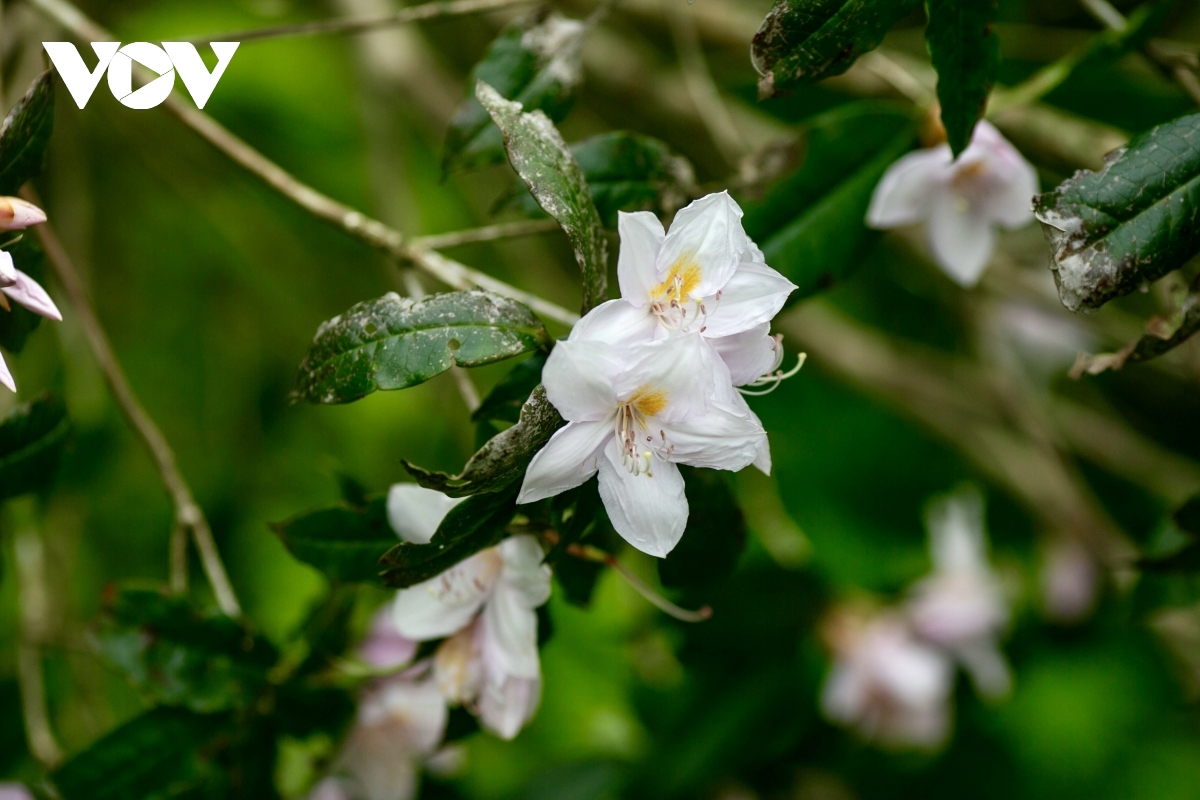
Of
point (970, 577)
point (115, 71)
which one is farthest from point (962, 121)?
point (970, 577)

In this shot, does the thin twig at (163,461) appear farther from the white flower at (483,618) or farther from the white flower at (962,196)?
the white flower at (962,196)

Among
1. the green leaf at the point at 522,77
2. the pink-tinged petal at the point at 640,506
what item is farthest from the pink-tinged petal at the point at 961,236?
the pink-tinged petal at the point at 640,506

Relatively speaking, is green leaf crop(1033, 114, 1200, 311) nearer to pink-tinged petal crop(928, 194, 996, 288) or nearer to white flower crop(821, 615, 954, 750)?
pink-tinged petal crop(928, 194, 996, 288)

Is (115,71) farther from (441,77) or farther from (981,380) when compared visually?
(981,380)

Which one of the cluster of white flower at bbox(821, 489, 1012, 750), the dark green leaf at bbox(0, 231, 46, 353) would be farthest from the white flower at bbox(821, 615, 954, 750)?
the dark green leaf at bbox(0, 231, 46, 353)

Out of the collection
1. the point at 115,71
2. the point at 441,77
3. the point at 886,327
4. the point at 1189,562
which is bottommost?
the point at 886,327

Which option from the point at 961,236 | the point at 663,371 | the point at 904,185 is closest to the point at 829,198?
the point at 904,185
